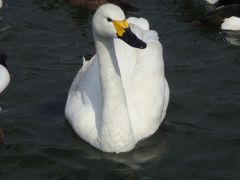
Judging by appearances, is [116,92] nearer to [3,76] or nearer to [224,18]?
[3,76]

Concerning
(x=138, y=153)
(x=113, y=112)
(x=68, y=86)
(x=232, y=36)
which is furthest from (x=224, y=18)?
(x=113, y=112)

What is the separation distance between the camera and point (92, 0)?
1407cm

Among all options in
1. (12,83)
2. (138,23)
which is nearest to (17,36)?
(12,83)

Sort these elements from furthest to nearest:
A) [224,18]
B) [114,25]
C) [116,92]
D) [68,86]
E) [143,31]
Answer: [224,18] < [68,86] < [143,31] < [116,92] < [114,25]

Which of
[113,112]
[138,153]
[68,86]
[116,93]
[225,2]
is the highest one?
[116,93]

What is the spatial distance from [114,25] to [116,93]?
3.34 ft

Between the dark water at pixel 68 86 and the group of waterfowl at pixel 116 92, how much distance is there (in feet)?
0.79

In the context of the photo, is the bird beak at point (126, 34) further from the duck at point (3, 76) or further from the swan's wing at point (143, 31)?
the duck at point (3, 76)

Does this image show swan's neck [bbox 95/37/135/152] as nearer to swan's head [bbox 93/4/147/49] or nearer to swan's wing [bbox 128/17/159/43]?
swan's head [bbox 93/4/147/49]

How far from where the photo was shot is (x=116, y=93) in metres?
8.55

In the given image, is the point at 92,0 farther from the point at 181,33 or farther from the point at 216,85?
the point at 216,85

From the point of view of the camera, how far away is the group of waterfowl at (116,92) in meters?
8.14

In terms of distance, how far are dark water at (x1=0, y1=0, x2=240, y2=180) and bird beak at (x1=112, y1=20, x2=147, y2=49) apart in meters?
1.70

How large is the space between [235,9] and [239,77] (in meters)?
2.50
